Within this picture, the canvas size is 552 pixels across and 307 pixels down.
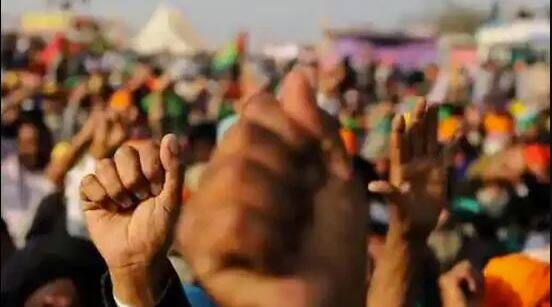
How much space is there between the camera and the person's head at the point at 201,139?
4898 mm

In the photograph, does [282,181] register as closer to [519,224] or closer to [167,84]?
[519,224]

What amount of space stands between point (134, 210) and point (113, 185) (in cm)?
4

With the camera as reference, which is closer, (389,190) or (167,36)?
(389,190)

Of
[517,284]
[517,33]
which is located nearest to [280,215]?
[517,284]

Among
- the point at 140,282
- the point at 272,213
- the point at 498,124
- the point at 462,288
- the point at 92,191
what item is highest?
the point at 272,213

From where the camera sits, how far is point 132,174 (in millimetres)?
1606

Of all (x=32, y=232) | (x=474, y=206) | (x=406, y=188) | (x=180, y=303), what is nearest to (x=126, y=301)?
(x=180, y=303)

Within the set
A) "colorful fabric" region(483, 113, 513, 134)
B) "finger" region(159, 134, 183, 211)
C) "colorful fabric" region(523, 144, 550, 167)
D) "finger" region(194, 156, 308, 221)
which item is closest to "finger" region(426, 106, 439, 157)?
"finger" region(159, 134, 183, 211)

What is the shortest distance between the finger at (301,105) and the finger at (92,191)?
357 mm

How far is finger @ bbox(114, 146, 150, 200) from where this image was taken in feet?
5.28

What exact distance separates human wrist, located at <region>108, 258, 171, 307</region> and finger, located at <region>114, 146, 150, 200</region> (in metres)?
0.08

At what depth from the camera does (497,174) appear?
5.70 m

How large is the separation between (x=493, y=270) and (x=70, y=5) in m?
18.8

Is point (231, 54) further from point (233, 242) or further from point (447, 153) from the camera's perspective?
point (233, 242)
